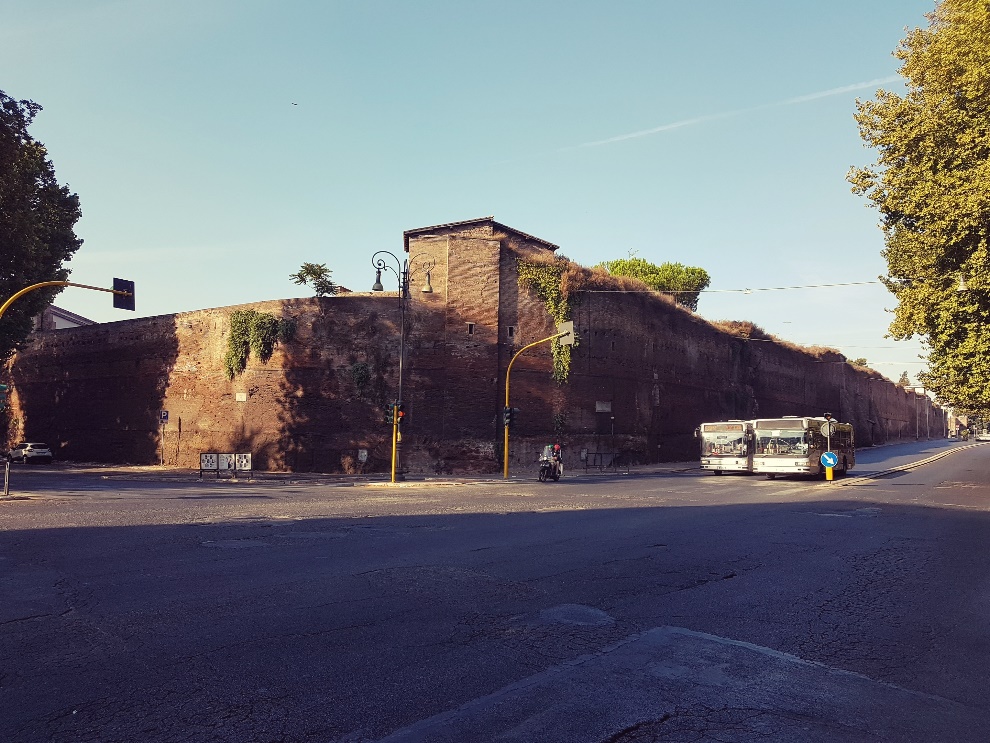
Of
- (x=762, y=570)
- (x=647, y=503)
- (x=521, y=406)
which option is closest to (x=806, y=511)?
(x=647, y=503)

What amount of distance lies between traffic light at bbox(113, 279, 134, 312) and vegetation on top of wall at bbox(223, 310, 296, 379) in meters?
15.2

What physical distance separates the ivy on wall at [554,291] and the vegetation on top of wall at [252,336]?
A: 13.5 m

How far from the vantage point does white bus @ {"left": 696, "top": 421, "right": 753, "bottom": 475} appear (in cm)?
2977

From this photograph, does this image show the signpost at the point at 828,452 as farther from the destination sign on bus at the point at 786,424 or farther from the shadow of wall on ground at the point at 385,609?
the shadow of wall on ground at the point at 385,609

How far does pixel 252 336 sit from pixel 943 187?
102 feet

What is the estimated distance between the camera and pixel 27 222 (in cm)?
2567

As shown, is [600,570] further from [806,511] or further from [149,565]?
[806,511]

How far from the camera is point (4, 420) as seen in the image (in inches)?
1823

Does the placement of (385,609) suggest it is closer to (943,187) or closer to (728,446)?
(943,187)

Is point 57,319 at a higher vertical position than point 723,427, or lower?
higher

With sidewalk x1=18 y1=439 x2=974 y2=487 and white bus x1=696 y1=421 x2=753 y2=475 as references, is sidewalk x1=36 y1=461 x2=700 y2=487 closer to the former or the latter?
sidewalk x1=18 y1=439 x2=974 y2=487

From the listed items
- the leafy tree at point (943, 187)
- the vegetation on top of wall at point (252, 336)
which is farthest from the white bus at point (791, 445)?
the vegetation on top of wall at point (252, 336)

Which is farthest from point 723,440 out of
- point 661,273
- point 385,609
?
point 661,273

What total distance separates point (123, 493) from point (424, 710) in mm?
19316
